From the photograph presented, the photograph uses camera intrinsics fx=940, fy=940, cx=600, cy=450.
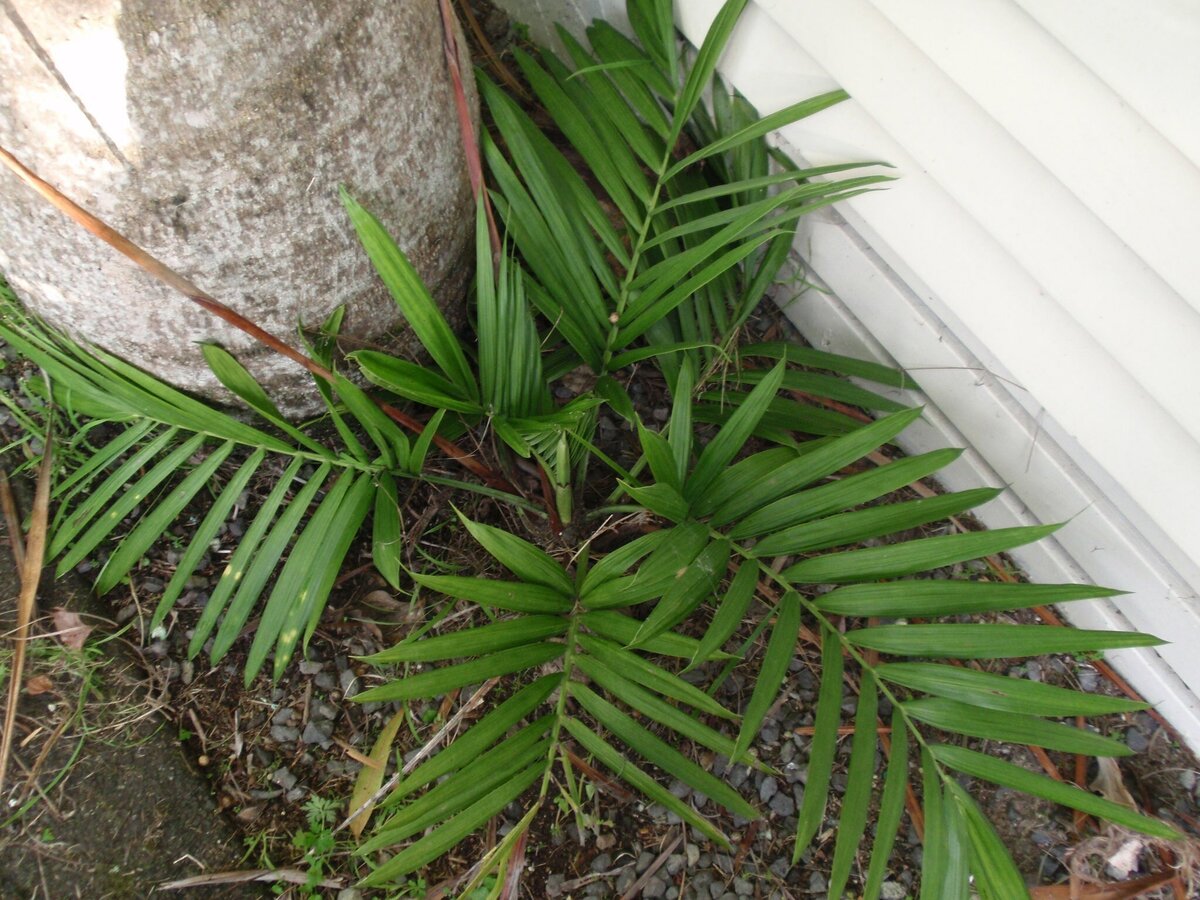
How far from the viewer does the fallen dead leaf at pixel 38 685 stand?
4.02 ft

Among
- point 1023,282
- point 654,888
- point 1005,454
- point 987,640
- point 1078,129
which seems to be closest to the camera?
point 1078,129

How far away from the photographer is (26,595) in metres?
1.19

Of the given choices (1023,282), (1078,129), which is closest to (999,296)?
(1023,282)

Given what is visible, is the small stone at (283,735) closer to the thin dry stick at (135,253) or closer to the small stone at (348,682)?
the small stone at (348,682)

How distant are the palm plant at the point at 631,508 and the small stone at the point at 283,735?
0.39ft

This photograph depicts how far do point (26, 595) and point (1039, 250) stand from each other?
1.29m

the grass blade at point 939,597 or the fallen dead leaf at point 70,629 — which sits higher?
the grass blade at point 939,597

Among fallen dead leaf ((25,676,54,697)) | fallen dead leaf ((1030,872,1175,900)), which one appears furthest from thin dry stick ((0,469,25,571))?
fallen dead leaf ((1030,872,1175,900))

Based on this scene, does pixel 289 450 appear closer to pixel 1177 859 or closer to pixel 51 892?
pixel 51 892

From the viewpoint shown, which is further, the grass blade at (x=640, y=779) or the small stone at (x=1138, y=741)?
the small stone at (x=1138, y=741)

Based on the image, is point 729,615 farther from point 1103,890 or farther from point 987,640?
point 1103,890

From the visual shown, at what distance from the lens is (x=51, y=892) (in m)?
1.14

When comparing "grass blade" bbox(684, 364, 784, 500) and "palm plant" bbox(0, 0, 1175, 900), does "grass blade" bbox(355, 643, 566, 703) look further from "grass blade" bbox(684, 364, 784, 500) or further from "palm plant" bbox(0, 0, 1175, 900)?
"grass blade" bbox(684, 364, 784, 500)

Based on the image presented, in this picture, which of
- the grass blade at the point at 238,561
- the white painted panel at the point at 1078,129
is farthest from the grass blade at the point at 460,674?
the white painted panel at the point at 1078,129
